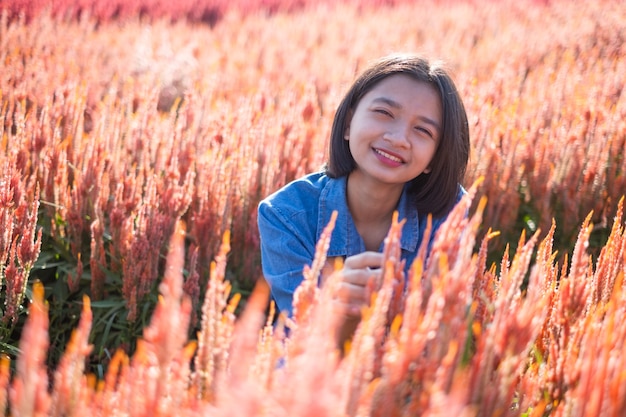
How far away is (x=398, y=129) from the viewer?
190cm

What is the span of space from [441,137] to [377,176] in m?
0.29

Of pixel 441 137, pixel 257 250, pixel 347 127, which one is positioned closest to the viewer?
pixel 441 137

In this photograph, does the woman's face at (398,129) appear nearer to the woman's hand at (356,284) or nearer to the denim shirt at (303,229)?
the denim shirt at (303,229)

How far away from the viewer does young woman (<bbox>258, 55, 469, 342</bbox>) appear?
6.30 feet

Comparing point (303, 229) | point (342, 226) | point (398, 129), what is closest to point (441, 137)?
point (398, 129)

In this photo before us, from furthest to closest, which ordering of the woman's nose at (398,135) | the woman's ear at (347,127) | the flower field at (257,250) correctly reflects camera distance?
the woman's ear at (347,127) → the woman's nose at (398,135) → the flower field at (257,250)

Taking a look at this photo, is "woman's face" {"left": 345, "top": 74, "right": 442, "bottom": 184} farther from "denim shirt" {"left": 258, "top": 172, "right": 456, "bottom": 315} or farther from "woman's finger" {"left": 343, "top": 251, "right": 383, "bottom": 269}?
"woman's finger" {"left": 343, "top": 251, "right": 383, "bottom": 269}

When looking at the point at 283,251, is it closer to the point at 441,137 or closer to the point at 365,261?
the point at 365,261

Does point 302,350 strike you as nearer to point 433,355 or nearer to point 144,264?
point 433,355

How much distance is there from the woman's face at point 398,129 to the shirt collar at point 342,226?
0.17m

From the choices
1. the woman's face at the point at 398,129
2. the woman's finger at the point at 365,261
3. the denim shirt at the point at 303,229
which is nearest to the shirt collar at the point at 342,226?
the denim shirt at the point at 303,229

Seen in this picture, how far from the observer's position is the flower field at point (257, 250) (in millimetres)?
915

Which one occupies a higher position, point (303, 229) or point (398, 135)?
point (398, 135)

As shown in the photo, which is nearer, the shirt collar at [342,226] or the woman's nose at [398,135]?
the woman's nose at [398,135]
